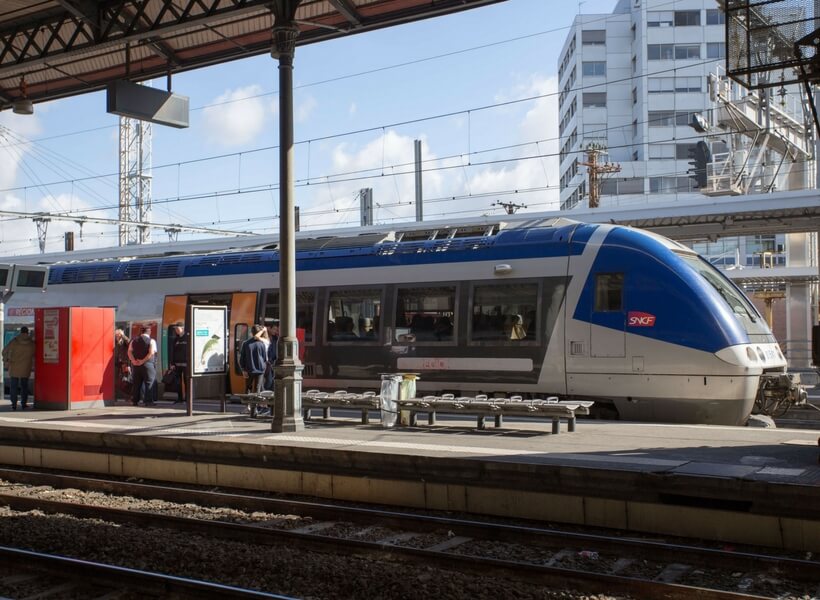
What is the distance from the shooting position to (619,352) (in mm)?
13086

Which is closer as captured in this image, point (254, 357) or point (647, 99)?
point (254, 357)

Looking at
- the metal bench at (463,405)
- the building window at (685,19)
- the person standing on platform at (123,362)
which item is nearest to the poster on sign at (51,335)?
the person standing on platform at (123,362)

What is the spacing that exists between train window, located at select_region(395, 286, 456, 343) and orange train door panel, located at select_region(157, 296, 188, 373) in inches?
219

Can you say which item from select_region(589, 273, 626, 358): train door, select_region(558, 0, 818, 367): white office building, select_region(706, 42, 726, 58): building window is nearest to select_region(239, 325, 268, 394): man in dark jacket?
select_region(589, 273, 626, 358): train door

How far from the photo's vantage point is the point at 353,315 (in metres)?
15.9

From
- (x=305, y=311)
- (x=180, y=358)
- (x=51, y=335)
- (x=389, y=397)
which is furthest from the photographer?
(x=180, y=358)

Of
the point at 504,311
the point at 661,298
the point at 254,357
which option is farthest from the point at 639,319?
the point at 254,357

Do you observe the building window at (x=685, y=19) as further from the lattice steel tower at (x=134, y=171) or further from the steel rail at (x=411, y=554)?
the steel rail at (x=411, y=554)

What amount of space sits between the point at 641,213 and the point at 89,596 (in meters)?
18.3

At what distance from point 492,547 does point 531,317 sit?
662 centimetres

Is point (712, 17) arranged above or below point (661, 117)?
above

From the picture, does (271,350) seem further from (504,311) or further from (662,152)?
(662,152)

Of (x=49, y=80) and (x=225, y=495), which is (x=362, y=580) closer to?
(x=225, y=495)

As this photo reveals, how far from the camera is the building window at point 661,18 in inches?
2665
